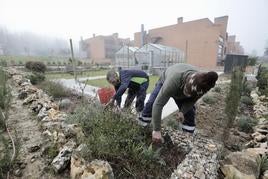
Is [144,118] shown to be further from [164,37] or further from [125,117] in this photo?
[164,37]

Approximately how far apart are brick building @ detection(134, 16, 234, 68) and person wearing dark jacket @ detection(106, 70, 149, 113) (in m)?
18.5

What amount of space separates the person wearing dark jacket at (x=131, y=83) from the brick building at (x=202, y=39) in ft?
60.6

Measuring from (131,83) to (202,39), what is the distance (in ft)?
73.2

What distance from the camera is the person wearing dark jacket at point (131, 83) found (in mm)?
2506

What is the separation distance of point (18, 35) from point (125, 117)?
6436 centimetres

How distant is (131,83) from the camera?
283 cm

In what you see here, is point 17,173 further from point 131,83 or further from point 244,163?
point 244,163

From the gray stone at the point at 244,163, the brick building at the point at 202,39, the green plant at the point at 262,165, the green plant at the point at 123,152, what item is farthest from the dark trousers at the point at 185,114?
the brick building at the point at 202,39

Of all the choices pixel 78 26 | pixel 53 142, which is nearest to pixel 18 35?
pixel 78 26

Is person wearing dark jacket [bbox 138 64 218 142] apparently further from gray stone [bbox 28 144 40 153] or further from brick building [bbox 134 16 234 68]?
brick building [bbox 134 16 234 68]

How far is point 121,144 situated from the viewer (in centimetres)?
163

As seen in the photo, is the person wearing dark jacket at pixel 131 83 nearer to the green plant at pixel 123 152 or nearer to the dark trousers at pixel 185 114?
the dark trousers at pixel 185 114

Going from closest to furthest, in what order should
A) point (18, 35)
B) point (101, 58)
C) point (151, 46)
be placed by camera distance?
point (151, 46), point (101, 58), point (18, 35)

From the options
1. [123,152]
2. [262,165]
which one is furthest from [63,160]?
[262,165]
